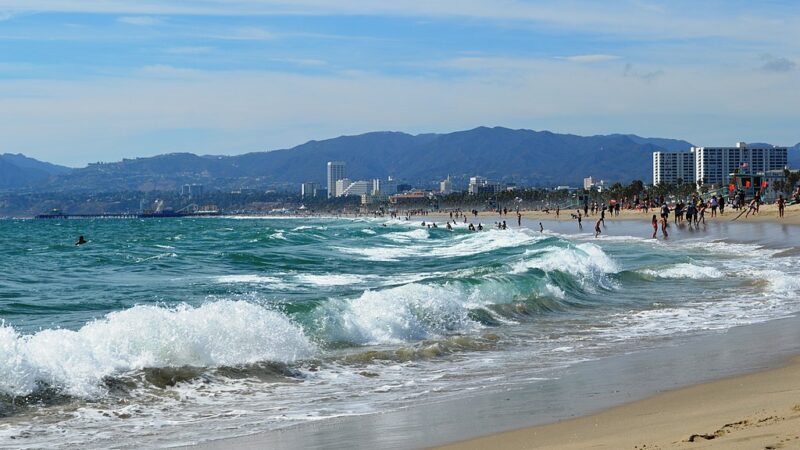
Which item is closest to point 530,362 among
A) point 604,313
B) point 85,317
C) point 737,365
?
point 737,365

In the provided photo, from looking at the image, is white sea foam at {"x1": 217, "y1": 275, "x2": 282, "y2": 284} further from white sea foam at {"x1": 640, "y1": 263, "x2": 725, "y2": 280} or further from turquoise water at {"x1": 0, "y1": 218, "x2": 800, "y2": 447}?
white sea foam at {"x1": 640, "y1": 263, "x2": 725, "y2": 280}

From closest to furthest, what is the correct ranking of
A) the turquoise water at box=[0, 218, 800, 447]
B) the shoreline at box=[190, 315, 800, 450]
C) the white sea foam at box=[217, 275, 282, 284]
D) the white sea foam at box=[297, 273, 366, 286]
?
the shoreline at box=[190, 315, 800, 450], the turquoise water at box=[0, 218, 800, 447], the white sea foam at box=[297, 273, 366, 286], the white sea foam at box=[217, 275, 282, 284]

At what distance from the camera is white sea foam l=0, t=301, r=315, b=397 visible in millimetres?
11055

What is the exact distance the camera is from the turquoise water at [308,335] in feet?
33.2

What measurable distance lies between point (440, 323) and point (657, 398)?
24.0 feet

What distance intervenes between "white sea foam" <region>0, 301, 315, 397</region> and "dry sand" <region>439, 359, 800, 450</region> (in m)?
5.37

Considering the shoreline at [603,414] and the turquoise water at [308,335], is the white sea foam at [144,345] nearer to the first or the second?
the turquoise water at [308,335]

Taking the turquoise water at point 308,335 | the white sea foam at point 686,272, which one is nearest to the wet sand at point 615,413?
the turquoise water at point 308,335

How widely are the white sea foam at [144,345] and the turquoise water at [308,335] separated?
0.03 metres

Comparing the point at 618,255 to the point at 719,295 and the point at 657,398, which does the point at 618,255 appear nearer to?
the point at 719,295

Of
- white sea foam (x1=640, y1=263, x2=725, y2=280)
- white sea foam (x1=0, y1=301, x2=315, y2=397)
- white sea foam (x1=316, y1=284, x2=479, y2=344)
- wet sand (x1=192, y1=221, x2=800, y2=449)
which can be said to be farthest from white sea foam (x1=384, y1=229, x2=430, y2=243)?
wet sand (x1=192, y1=221, x2=800, y2=449)

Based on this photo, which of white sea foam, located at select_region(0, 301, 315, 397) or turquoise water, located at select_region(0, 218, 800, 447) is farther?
white sea foam, located at select_region(0, 301, 315, 397)

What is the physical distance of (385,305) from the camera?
16.6 m

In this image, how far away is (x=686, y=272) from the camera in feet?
84.5
